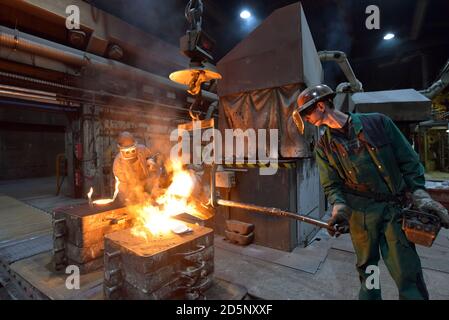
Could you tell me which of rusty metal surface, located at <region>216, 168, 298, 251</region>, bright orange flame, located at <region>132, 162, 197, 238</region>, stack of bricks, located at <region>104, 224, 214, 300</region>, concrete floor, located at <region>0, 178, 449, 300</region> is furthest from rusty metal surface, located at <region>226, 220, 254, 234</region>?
stack of bricks, located at <region>104, 224, 214, 300</region>

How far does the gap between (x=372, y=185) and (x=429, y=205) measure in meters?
0.47

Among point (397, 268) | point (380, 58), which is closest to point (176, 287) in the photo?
point (397, 268)

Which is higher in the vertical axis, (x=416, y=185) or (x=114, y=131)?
(x=114, y=131)

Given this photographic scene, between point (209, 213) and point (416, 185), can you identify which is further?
point (209, 213)

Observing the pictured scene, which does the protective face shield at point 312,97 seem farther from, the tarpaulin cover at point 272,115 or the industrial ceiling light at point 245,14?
the industrial ceiling light at point 245,14

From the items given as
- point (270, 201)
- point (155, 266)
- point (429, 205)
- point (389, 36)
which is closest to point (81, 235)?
point (155, 266)

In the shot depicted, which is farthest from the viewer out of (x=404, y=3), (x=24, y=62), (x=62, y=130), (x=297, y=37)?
(x=62, y=130)

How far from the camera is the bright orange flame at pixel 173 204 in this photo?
318 centimetres

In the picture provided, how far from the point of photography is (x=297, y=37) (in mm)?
4281

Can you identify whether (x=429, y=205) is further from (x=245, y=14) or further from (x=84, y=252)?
(x=245, y=14)

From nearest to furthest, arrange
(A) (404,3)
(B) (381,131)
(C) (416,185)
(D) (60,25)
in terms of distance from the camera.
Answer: (C) (416,185) → (B) (381,131) → (D) (60,25) → (A) (404,3)

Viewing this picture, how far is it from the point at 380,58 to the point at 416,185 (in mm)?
16072
